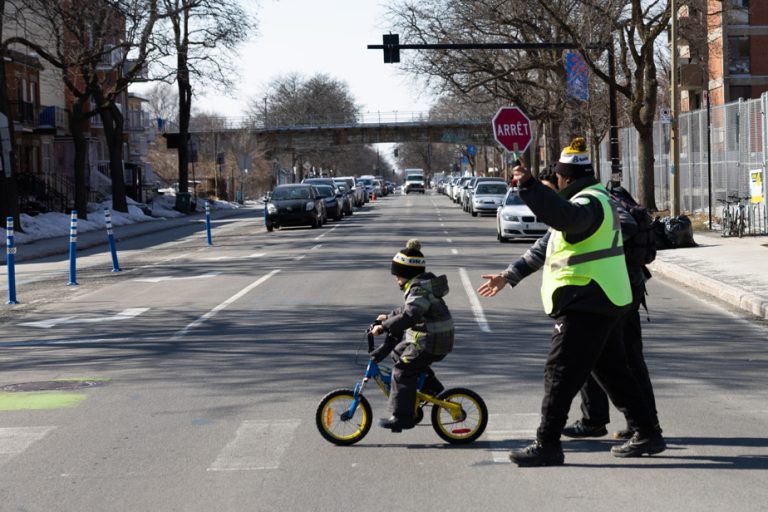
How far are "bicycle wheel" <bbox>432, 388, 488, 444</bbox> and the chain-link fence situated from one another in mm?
19419

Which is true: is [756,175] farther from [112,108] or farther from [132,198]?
[132,198]

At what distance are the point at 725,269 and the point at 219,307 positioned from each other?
842 cm

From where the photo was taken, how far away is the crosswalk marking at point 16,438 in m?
7.74

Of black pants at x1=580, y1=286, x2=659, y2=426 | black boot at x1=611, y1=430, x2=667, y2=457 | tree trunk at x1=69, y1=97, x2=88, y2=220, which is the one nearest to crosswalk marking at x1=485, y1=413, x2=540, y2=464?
black pants at x1=580, y1=286, x2=659, y2=426

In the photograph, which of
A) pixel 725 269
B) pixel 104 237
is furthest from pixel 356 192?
pixel 725 269

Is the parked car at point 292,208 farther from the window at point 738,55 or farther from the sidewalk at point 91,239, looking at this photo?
the window at point 738,55

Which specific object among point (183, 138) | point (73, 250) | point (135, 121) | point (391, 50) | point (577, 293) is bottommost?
point (73, 250)

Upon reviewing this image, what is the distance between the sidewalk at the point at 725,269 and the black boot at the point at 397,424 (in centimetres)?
805

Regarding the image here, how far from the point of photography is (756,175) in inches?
1011

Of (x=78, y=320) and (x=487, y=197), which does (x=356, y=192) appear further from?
(x=78, y=320)

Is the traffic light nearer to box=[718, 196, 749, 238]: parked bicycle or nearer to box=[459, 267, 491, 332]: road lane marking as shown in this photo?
box=[718, 196, 749, 238]: parked bicycle

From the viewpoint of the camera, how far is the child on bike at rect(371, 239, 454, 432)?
7.24 meters

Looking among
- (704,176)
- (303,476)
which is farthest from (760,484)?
(704,176)

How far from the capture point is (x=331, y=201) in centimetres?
4712
